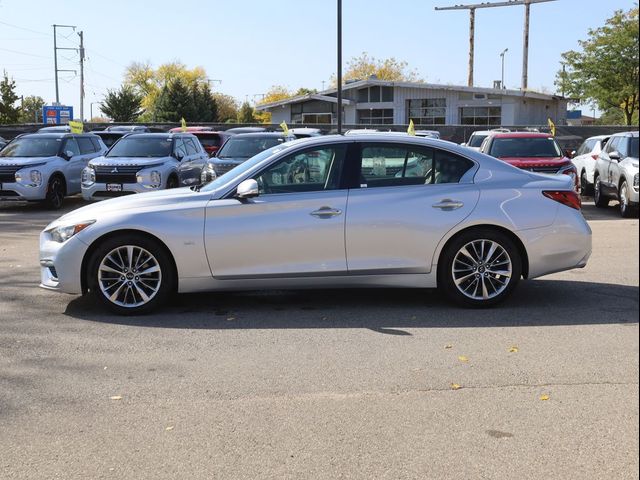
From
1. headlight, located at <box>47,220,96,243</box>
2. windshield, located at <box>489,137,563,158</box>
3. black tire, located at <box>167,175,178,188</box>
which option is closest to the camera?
headlight, located at <box>47,220,96,243</box>

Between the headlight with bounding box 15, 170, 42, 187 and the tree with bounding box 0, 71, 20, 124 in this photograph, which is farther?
the tree with bounding box 0, 71, 20, 124

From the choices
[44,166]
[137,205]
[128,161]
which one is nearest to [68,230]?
[137,205]

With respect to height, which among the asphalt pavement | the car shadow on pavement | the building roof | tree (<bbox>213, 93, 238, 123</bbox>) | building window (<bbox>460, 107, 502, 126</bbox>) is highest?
tree (<bbox>213, 93, 238, 123</bbox>)

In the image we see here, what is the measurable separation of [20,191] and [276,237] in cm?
1140

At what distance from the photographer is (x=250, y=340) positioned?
19.2 feet

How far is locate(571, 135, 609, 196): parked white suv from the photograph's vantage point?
1741 cm

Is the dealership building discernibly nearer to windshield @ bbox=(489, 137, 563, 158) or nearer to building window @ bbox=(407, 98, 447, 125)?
building window @ bbox=(407, 98, 447, 125)

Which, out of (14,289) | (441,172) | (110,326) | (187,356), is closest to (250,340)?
(187,356)

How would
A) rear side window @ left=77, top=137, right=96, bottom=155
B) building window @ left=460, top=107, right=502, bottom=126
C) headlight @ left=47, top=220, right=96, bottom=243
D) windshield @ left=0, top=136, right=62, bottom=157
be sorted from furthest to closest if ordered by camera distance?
building window @ left=460, top=107, right=502, bottom=126 → rear side window @ left=77, top=137, right=96, bottom=155 → windshield @ left=0, top=136, right=62, bottom=157 → headlight @ left=47, top=220, right=96, bottom=243

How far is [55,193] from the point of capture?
54.7 ft

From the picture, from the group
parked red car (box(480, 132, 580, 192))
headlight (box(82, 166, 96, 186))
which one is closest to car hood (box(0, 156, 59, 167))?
headlight (box(82, 166, 96, 186))

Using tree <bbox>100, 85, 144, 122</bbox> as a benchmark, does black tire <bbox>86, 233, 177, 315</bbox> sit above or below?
below

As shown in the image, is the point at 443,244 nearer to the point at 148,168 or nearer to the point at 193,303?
the point at 193,303

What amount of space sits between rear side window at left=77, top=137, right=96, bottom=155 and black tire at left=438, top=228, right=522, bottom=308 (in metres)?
13.7
